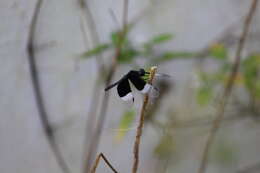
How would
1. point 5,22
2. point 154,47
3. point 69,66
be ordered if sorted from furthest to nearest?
1. point 154,47
2. point 69,66
3. point 5,22

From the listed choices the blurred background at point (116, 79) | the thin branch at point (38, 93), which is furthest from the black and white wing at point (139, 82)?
the thin branch at point (38, 93)

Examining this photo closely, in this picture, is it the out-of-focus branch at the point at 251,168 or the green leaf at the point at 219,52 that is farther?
the out-of-focus branch at the point at 251,168

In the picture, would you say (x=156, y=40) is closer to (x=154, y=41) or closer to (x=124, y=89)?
(x=154, y=41)

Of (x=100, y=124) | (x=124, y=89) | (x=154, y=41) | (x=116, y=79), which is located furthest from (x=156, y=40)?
(x=124, y=89)

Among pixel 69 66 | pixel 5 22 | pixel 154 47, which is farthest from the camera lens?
pixel 154 47

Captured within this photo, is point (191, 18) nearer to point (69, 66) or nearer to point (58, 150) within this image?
point (69, 66)

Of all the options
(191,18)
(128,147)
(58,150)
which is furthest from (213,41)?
(58,150)

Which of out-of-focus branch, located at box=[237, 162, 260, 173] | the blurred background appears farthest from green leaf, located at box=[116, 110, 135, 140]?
out-of-focus branch, located at box=[237, 162, 260, 173]

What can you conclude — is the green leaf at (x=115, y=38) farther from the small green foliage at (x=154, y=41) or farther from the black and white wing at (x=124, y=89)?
the black and white wing at (x=124, y=89)
